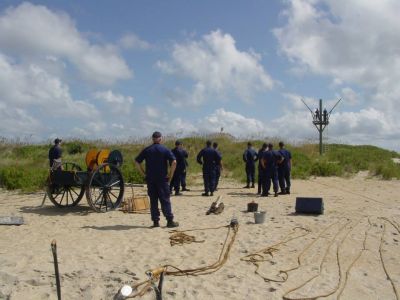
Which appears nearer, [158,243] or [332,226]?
[158,243]

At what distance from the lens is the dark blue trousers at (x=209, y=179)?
45.3 ft

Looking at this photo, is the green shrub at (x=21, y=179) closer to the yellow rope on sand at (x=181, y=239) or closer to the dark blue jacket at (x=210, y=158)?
the dark blue jacket at (x=210, y=158)

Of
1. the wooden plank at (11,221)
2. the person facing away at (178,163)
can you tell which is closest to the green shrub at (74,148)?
the person facing away at (178,163)

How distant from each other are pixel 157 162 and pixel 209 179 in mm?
5429

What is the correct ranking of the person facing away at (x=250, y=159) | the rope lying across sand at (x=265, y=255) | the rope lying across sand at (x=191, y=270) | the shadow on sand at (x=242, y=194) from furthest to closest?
the person facing away at (x=250, y=159) < the shadow on sand at (x=242, y=194) < the rope lying across sand at (x=265, y=255) < the rope lying across sand at (x=191, y=270)

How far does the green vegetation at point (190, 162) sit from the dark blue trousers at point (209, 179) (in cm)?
A: 394

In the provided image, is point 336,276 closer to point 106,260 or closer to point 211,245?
point 211,245

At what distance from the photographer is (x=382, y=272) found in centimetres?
631

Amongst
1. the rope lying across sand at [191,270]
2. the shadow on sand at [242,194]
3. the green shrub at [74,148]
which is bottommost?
the rope lying across sand at [191,270]

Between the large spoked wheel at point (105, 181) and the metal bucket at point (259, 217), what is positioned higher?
the large spoked wheel at point (105, 181)

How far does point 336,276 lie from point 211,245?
210 centimetres

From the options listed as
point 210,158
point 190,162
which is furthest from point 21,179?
point 190,162

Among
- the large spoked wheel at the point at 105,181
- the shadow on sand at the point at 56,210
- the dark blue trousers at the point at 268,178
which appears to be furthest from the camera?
the dark blue trousers at the point at 268,178

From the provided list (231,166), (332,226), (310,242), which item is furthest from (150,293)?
(231,166)
